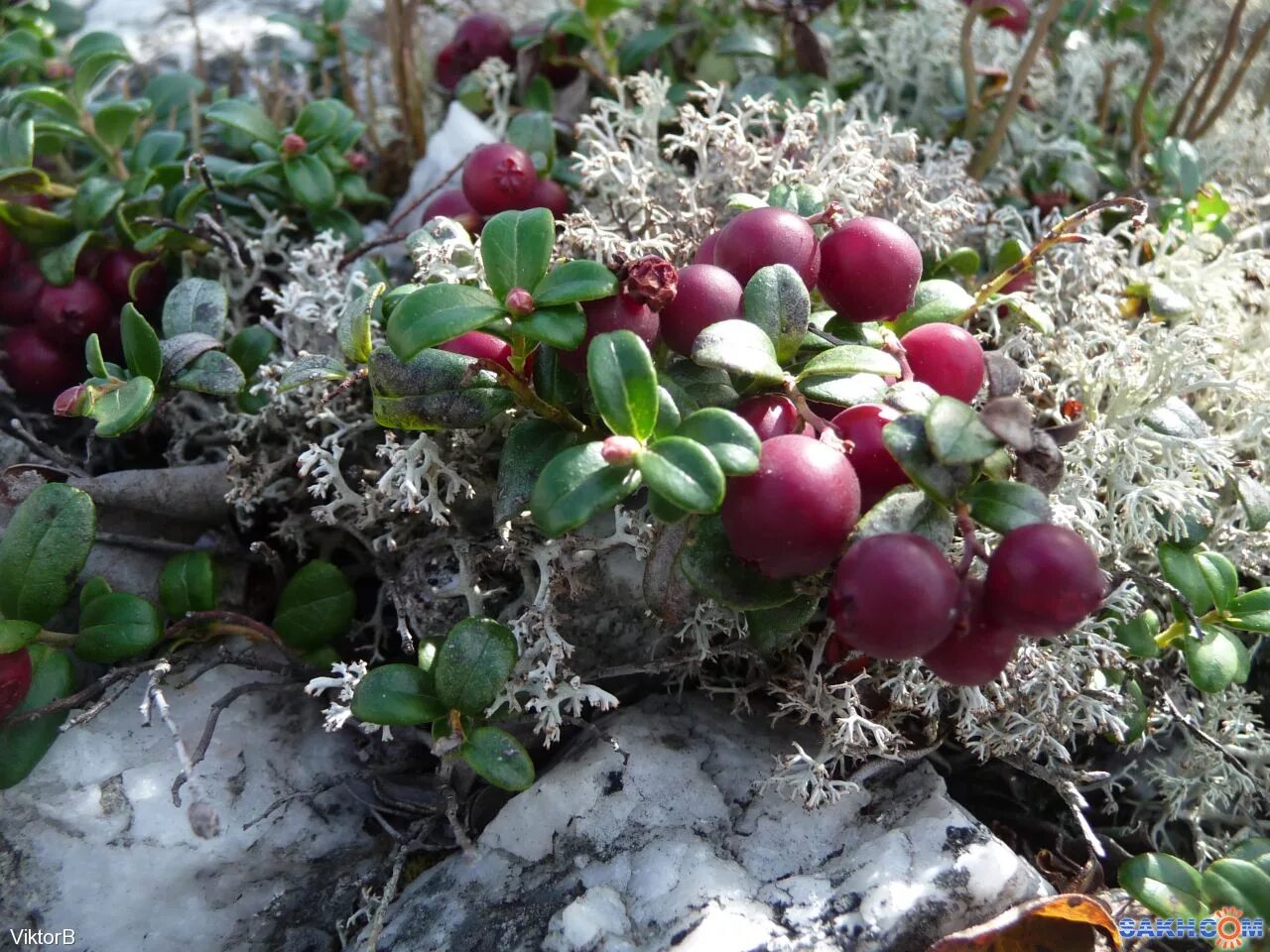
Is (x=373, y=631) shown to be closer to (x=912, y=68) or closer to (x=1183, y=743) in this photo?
(x=1183, y=743)

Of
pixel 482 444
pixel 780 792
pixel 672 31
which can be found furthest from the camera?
pixel 672 31

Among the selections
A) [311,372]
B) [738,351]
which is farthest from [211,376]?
[738,351]

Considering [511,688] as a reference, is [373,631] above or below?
below

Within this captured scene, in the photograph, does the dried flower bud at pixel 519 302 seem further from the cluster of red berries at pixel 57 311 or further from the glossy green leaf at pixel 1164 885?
the glossy green leaf at pixel 1164 885

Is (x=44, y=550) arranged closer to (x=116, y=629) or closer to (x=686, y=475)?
(x=116, y=629)

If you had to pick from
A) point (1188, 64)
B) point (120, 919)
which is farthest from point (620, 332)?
point (1188, 64)

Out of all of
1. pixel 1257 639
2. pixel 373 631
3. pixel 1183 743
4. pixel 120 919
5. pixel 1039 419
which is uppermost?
pixel 1039 419

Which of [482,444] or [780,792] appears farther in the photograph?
[482,444]
